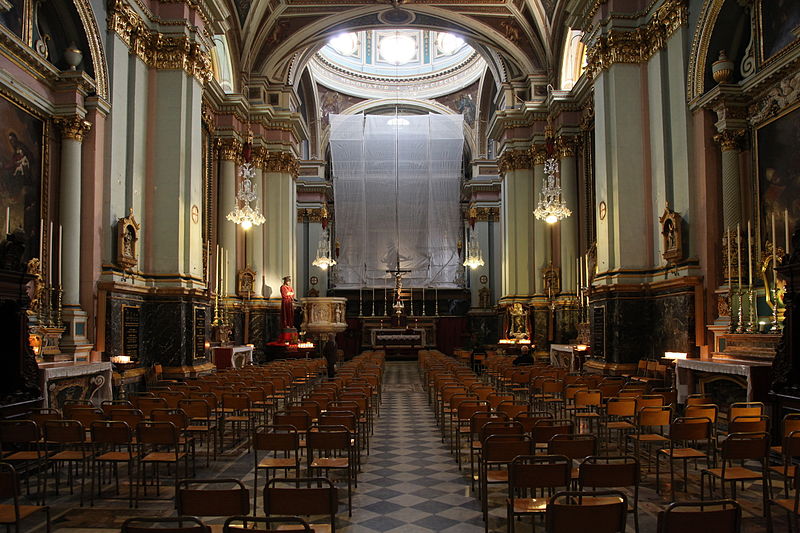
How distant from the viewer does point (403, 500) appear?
7352 millimetres

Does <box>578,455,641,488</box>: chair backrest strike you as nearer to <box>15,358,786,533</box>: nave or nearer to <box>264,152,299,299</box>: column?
<box>15,358,786,533</box>: nave

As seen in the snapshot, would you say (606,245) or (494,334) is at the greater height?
(606,245)

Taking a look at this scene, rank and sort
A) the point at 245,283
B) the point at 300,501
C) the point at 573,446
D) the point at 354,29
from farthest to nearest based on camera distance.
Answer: the point at 354,29, the point at 245,283, the point at 573,446, the point at 300,501

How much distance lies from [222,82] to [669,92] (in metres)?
16.9

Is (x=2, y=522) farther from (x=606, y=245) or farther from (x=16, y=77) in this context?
(x=606, y=245)

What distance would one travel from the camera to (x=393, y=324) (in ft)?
121

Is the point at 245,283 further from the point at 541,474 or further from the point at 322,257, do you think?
the point at 541,474

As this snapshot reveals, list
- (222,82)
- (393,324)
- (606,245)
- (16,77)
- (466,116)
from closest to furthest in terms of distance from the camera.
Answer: (16,77), (606,245), (222,82), (393,324), (466,116)

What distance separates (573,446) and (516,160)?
2333 cm

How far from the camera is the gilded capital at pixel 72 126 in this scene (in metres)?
14.5

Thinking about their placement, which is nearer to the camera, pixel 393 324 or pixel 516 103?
pixel 516 103

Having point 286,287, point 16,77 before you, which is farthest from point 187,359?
point 286,287

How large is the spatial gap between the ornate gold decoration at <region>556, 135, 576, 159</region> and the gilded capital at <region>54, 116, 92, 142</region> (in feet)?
54.6

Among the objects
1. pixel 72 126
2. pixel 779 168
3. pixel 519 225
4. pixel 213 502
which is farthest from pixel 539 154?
pixel 213 502
